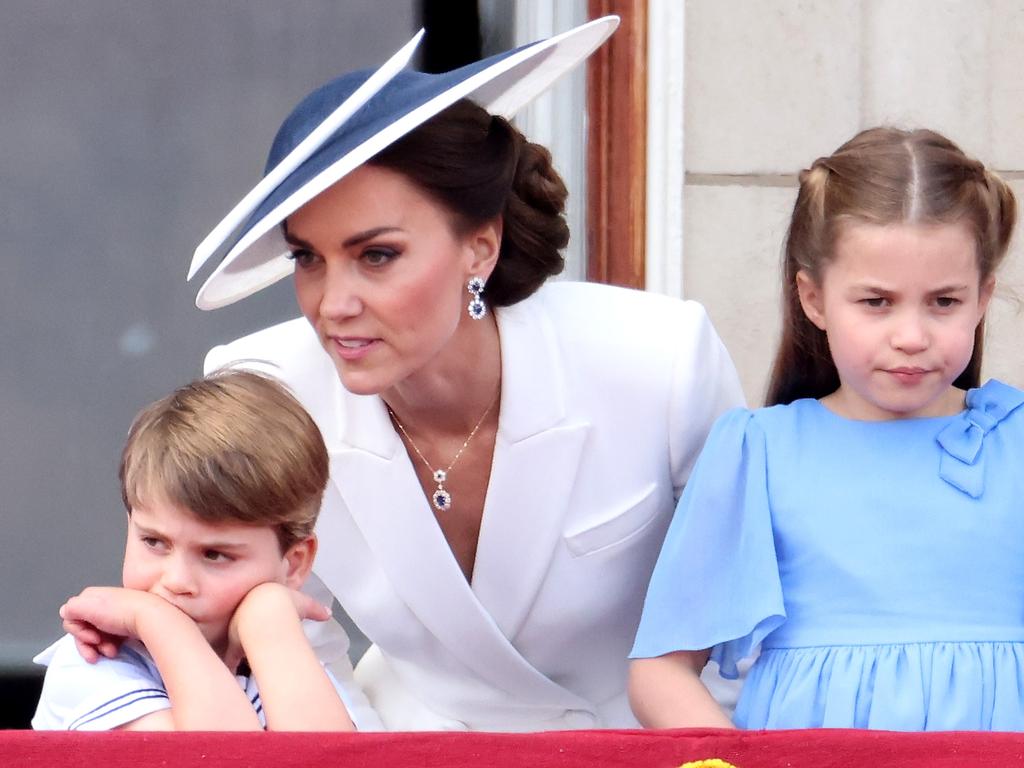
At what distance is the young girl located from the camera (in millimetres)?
1768

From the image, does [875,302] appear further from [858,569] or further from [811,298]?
[858,569]

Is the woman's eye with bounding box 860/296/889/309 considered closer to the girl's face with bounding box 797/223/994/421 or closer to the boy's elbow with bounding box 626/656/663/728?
the girl's face with bounding box 797/223/994/421

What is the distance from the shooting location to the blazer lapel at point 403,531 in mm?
2213

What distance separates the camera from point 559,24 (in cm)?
295

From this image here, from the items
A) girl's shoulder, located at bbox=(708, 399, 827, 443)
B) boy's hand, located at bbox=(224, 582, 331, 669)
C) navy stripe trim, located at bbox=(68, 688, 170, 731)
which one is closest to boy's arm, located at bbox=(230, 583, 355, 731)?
boy's hand, located at bbox=(224, 582, 331, 669)

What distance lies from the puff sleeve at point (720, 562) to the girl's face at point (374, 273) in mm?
391

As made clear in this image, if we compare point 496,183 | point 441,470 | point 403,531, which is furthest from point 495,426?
point 496,183

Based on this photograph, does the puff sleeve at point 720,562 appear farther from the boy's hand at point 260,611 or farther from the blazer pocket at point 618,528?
the boy's hand at point 260,611

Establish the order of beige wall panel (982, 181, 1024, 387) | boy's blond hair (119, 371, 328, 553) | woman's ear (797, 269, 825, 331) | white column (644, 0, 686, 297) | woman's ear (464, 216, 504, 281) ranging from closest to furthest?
boy's blond hair (119, 371, 328, 553) < woman's ear (797, 269, 825, 331) < woman's ear (464, 216, 504, 281) < white column (644, 0, 686, 297) < beige wall panel (982, 181, 1024, 387)

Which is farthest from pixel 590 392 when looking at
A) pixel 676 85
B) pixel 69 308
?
pixel 69 308

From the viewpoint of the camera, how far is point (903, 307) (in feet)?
5.85

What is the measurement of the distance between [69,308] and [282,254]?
1.08 metres

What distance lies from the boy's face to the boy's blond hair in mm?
13

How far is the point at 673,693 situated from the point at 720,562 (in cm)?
16
